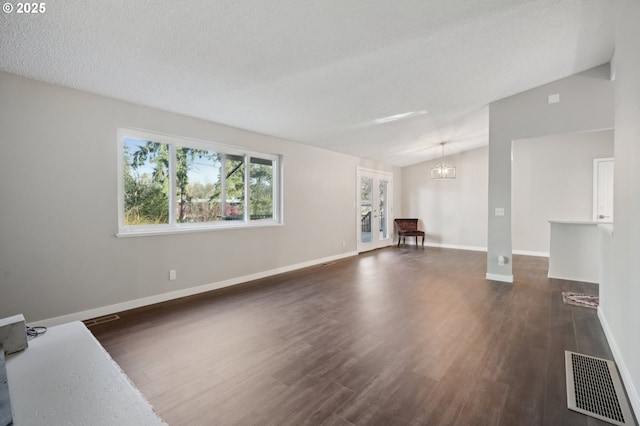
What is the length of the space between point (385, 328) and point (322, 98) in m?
2.92

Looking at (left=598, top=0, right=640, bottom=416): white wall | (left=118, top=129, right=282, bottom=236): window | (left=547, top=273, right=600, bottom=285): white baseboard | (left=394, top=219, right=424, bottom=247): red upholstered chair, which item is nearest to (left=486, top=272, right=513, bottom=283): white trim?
(left=547, top=273, right=600, bottom=285): white baseboard

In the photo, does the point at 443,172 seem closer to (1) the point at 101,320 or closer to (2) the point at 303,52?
(2) the point at 303,52

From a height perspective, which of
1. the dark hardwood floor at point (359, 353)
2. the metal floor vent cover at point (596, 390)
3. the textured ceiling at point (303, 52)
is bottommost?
the metal floor vent cover at point (596, 390)

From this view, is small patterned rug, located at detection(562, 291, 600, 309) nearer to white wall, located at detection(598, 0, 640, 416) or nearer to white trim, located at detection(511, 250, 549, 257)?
white wall, located at detection(598, 0, 640, 416)

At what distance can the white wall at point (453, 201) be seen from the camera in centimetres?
795

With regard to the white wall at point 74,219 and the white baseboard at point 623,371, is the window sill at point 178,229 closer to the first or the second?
the white wall at point 74,219

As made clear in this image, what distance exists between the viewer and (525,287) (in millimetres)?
4469

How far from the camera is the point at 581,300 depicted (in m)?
3.81

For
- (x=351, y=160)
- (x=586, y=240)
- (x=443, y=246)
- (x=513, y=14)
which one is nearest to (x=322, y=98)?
(x=513, y=14)

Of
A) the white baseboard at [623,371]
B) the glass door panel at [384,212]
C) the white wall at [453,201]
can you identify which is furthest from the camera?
the glass door panel at [384,212]

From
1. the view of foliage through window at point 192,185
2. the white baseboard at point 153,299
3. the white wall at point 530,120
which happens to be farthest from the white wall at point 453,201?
the view of foliage through window at point 192,185

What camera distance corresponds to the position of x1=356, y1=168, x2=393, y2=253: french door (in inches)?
302

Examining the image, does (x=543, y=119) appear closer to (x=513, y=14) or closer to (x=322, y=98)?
(x=513, y=14)

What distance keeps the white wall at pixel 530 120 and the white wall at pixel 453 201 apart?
10.7 ft
